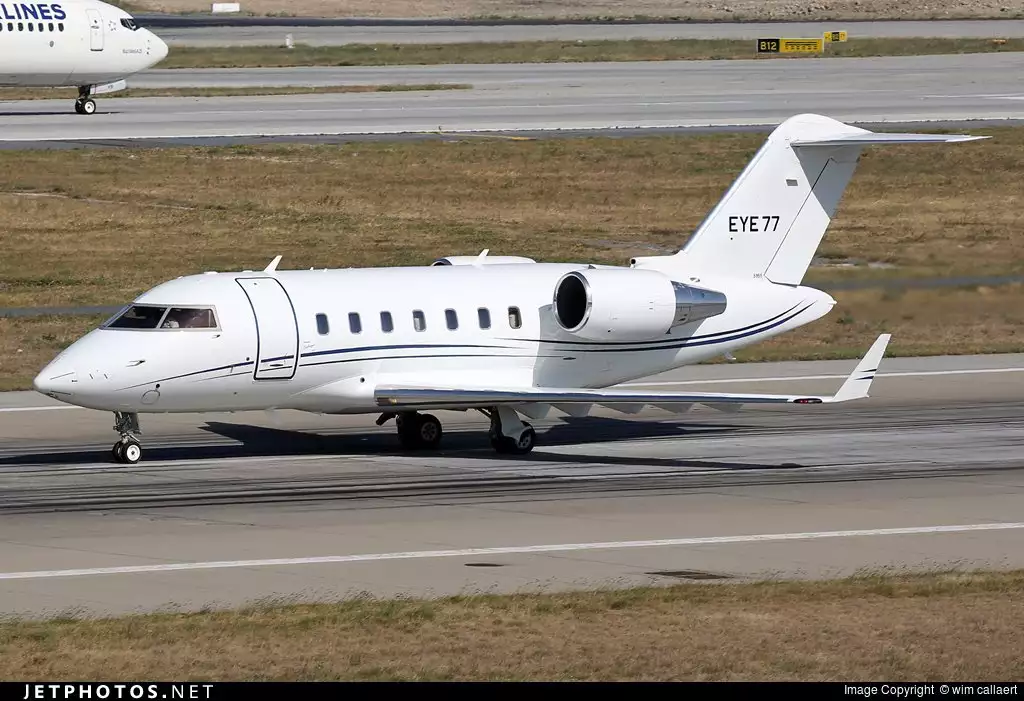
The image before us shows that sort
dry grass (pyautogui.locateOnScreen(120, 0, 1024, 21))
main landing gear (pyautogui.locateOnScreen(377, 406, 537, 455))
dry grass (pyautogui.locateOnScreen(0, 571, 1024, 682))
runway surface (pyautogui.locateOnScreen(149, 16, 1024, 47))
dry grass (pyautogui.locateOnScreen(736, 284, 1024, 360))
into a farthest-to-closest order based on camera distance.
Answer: dry grass (pyautogui.locateOnScreen(120, 0, 1024, 21)), runway surface (pyautogui.locateOnScreen(149, 16, 1024, 47)), dry grass (pyautogui.locateOnScreen(736, 284, 1024, 360)), main landing gear (pyautogui.locateOnScreen(377, 406, 537, 455)), dry grass (pyautogui.locateOnScreen(0, 571, 1024, 682))

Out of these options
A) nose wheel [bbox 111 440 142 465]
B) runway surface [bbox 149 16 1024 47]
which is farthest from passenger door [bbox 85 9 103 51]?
nose wheel [bbox 111 440 142 465]

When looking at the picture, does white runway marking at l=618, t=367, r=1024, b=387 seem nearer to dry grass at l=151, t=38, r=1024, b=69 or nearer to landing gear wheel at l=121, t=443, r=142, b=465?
landing gear wheel at l=121, t=443, r=142, b=465

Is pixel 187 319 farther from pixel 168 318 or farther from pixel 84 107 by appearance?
pixel 84 107

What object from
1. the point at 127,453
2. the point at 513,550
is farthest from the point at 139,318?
the point at 513,550

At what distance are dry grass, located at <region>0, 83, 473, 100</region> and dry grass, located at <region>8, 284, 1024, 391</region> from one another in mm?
43962

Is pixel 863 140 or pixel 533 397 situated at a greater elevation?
pixel 863 140

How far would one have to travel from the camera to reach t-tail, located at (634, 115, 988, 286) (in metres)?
35.1

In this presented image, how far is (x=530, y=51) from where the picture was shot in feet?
374

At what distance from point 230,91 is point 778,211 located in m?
58.9

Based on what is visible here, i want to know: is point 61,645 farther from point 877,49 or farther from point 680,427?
point 877,49

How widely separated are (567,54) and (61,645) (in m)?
95.0

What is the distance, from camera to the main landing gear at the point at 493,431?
32656 mm

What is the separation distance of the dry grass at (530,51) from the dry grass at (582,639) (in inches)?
3481

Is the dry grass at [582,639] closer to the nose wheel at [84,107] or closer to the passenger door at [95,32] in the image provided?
the nose wheel at [84,107]
